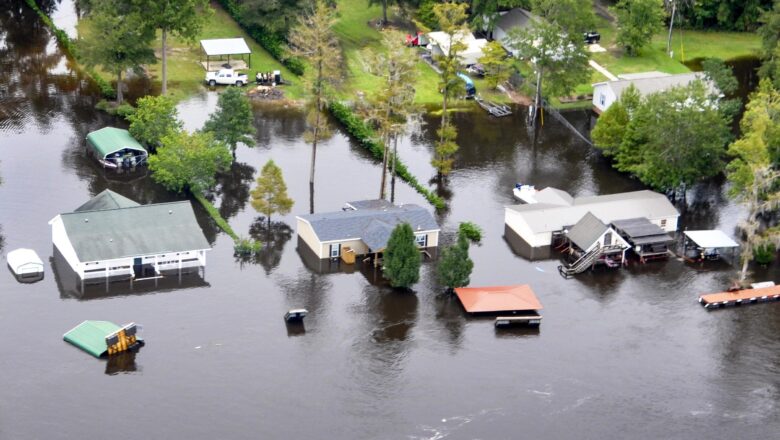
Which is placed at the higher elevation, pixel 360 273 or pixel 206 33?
pixel 206 33

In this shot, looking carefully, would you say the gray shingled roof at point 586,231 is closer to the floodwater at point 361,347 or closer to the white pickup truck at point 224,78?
the floodwater at point 361,347

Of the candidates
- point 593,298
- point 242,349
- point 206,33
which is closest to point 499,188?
point 593,298

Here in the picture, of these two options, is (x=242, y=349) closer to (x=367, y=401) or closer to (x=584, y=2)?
(x=367, y=401)

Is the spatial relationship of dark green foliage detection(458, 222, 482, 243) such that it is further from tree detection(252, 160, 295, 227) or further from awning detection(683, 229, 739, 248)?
awning detection(683, 229, 739, 248)

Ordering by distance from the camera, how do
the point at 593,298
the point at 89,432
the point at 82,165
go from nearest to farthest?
1. the point at 89,432
2. the point at 593,298
3. the point at 82,165

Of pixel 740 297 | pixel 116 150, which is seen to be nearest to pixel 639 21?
pixel 740 297

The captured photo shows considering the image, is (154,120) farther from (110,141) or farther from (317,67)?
(317,67)

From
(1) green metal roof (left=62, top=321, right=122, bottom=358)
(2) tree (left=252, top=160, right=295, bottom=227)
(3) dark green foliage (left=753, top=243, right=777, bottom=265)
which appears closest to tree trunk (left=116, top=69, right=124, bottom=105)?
(2) tree (left=252, top=160, right=295, bottom=227)
